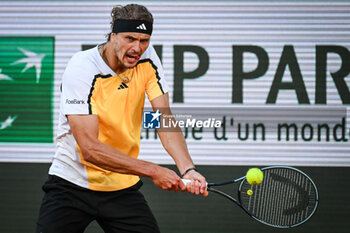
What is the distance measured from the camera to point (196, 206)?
5.75 meters

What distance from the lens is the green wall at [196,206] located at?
18.7 ft

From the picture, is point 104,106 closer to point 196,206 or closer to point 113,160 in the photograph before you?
point 113,160

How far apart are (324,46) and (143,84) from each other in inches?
117

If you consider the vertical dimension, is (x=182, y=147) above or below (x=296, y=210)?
above

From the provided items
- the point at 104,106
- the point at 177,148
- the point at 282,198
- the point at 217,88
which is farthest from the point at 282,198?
the point at 217,88

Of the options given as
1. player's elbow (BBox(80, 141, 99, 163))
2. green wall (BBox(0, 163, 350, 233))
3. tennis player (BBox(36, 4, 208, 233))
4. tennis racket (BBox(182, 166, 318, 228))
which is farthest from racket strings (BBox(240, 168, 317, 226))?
green wall (BBox(0, 163, 350, 233))

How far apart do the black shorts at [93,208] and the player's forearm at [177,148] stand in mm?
392

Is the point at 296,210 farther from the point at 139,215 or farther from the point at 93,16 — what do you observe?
the point at 93,16

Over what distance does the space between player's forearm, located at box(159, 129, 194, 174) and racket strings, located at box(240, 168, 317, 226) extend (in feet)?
2.24

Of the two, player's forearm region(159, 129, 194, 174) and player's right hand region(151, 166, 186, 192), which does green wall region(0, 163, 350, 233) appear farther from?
player's right hand region(151, 166, 186, 192)

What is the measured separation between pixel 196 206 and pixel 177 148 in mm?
2469

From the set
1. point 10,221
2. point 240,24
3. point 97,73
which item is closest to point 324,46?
point 240,24

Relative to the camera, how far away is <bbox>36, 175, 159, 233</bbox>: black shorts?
325 cm

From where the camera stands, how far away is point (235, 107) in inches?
225
